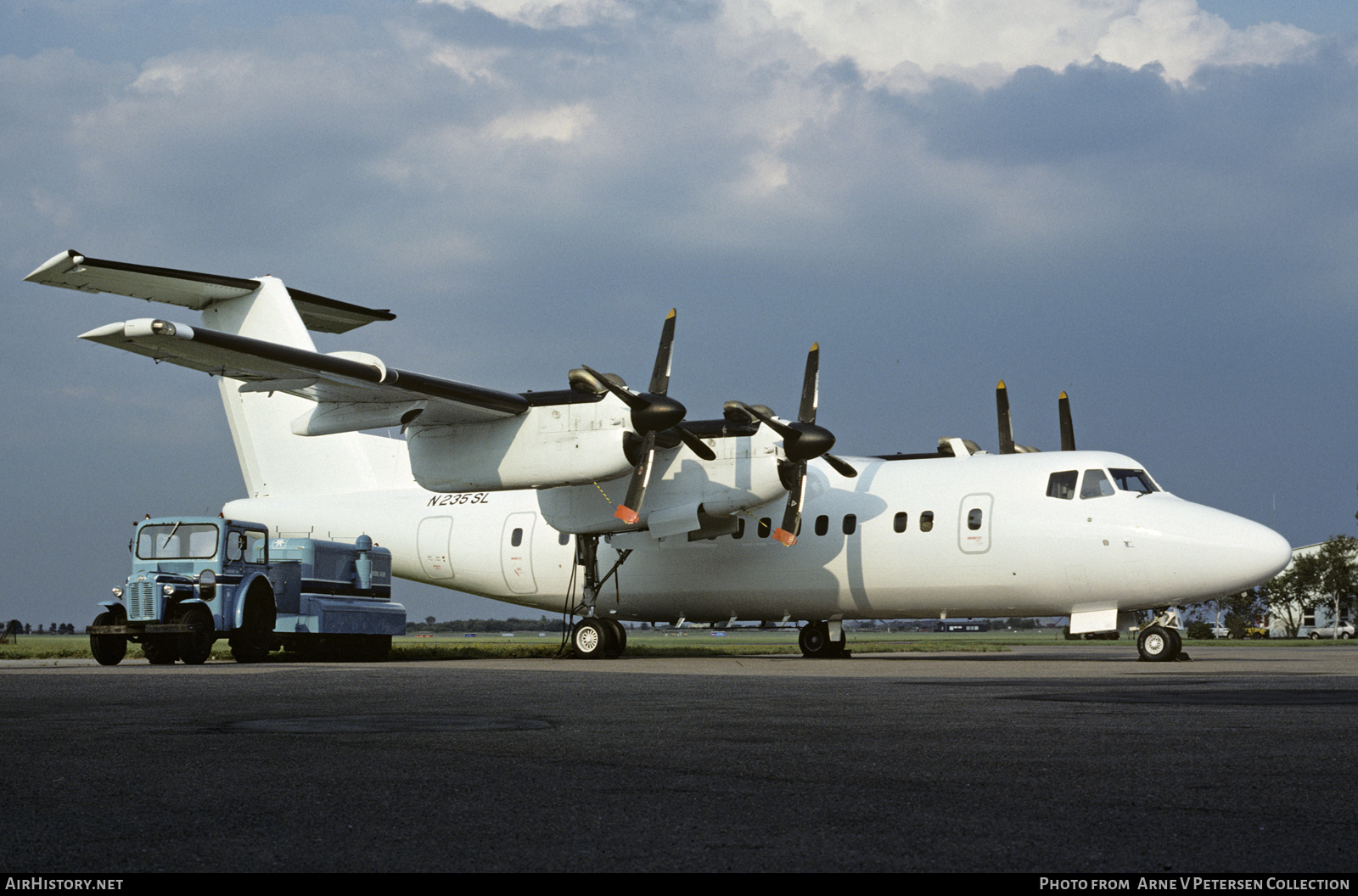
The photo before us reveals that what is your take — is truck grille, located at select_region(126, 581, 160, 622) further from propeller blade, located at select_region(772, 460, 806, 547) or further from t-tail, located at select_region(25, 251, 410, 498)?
propeller blade, located at select_region(772, 460, 806, 547)

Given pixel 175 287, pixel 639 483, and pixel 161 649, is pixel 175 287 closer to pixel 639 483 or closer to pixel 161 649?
pixel 161 649

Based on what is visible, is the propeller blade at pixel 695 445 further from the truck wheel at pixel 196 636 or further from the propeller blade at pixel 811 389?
→ the truck wheel at pixel 196 636

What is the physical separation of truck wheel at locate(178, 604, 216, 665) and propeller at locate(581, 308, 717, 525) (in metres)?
7.28

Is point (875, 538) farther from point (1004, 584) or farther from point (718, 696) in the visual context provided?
point (718, 696)

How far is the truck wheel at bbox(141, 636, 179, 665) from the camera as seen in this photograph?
19.9m

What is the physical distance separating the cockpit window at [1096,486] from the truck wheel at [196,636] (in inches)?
599

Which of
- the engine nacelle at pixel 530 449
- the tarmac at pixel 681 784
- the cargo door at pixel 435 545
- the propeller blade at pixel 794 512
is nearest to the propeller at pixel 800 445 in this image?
the propeller blade at pixel 794 512

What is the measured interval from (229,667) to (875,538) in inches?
449

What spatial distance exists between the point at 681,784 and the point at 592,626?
58.8 ft

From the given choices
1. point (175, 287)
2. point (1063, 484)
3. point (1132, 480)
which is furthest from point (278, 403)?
Answer: point (1132, 480)

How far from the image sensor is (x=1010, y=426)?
923 inches

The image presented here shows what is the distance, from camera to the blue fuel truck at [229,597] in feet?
64.3

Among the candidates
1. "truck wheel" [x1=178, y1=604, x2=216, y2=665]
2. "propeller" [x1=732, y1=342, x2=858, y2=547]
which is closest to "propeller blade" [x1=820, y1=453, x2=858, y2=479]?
"propeller" [x1=732, y1=342, x2=858, y2=547]
